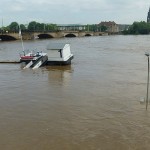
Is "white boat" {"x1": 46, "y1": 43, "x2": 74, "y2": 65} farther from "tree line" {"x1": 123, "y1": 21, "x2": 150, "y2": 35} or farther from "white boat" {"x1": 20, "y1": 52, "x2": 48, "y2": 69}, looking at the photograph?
"tree line" {"x1": 123, "y1": 21, "x2": 150, "y2": 35}

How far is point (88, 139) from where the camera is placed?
39.4ft

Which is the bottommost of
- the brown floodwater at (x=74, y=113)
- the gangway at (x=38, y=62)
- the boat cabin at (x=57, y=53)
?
the brown floodwater at (x=74, y=113)

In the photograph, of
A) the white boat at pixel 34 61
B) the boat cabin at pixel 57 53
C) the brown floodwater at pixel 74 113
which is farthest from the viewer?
the white boat at pixel 34 61

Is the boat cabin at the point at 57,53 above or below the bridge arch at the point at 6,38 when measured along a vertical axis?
above

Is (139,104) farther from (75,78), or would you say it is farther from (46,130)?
(75,78)

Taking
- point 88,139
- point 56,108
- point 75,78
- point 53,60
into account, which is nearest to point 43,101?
point 56,108

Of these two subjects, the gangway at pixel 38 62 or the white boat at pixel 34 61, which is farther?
the white boat at pixel 34 61

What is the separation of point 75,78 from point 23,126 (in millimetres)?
11764

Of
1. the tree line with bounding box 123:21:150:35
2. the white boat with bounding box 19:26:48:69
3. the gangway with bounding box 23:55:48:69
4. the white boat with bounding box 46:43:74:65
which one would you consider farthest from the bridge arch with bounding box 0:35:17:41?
the tree line with bounding box 123:21:150:35

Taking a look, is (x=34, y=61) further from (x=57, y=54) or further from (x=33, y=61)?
(x=57, y=54)

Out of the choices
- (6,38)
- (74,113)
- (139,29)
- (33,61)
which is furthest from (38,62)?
(139,29)

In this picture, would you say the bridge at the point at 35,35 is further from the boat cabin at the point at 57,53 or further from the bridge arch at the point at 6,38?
the boat cabin at the point at 57,53

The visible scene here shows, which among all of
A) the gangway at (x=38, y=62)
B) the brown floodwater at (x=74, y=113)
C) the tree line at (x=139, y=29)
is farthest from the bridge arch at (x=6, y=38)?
the tree line at (x=139, y=29)

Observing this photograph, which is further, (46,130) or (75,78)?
(75,78)
